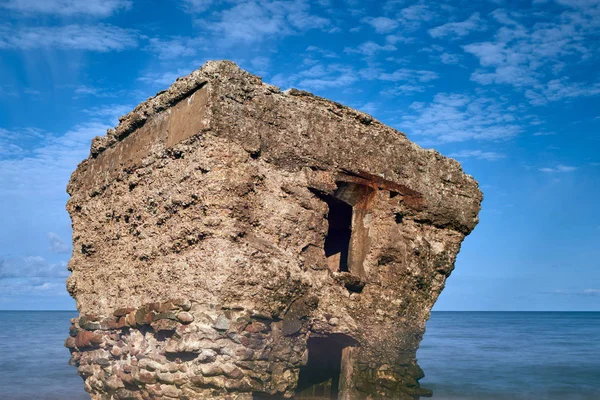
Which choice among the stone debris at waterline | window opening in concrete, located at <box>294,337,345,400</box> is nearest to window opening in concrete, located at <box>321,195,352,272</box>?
the stone debris at waterline

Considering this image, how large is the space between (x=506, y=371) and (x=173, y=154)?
20563 millimetres

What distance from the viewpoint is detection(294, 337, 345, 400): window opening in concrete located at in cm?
716

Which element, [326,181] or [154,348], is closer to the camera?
[154,348]

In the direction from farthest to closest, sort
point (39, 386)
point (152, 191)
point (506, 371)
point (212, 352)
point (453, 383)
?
1. point (506, 371)
2. point (453, 383)
3. point (39, 386)
4. point (152, 191)
5. point (212, 352)

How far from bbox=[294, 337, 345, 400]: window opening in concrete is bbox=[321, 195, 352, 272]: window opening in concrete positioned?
3.65 ft

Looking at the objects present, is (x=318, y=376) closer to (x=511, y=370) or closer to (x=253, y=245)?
(x=253, y=245)

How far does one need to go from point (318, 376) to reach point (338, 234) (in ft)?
6.06

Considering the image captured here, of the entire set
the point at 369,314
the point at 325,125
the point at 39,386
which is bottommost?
the point at 39,386

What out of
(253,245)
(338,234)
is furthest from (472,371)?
(253,245)

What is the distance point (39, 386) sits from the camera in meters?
17.1

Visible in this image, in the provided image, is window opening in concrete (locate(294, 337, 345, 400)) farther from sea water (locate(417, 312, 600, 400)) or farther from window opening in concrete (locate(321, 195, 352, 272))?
sea water (locate(417, 312, 600, 400))

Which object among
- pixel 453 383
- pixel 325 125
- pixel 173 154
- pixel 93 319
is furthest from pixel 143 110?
pixel 453 383

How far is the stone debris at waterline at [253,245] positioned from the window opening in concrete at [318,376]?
0.02 metres

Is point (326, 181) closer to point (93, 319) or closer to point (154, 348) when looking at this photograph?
point (154, 348)
